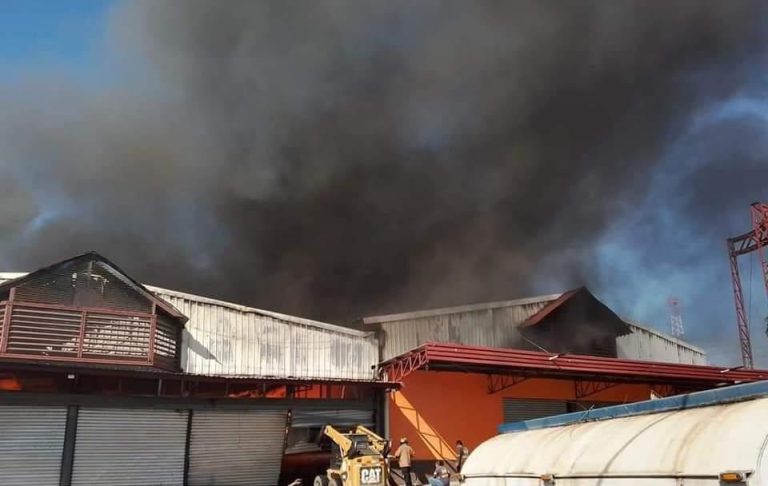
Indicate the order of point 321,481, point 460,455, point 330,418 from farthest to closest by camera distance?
point 330,418 < point 460,455 < point 321,481

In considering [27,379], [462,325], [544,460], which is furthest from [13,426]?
[462,325]

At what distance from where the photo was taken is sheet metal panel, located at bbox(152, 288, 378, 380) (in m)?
18.9

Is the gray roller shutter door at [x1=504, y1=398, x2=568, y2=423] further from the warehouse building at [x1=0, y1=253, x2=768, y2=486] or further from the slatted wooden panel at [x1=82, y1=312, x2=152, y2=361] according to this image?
the slatted wooden panel at [x1=82, y1=312, x2=152, y2=361]

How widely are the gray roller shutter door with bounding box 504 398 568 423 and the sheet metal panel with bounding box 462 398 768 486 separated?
11.0m

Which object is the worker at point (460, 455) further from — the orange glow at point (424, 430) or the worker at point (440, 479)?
the worker at point (440, 479)

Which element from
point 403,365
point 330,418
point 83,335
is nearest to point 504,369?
point 403,365

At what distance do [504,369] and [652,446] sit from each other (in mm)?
12573

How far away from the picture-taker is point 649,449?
25.3ft

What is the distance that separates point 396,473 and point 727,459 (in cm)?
1110

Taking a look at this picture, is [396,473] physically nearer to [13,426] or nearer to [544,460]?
[544,460]

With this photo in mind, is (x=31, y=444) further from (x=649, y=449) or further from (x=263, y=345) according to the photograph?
(x=649, y=449)

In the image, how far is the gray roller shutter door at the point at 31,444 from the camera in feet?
46.2

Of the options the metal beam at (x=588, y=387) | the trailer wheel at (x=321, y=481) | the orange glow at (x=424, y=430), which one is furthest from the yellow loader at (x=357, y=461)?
the metal beam at (x=588, y=387)

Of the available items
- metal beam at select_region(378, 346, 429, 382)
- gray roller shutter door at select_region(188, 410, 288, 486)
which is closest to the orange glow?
metal beam at select_region(378, 346, 429, 382)
